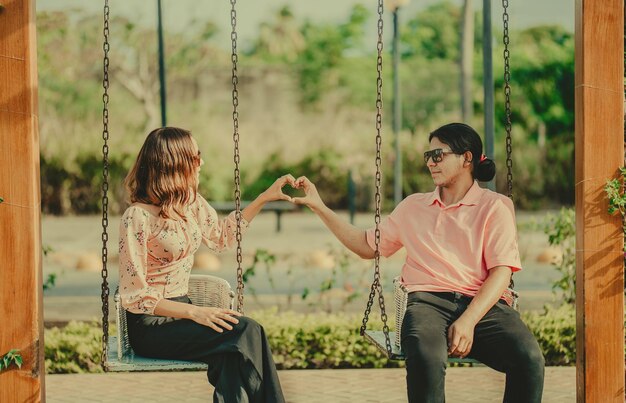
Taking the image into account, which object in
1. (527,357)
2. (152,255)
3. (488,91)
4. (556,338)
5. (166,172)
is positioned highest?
(488,91)

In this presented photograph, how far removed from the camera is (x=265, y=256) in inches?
351

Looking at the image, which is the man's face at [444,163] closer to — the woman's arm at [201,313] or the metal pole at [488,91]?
the woman's arm at [201,313]

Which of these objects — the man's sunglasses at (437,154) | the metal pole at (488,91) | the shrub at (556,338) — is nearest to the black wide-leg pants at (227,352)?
the man's sunglasses at (437,154)

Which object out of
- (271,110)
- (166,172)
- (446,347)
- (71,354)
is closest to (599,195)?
(446,347)

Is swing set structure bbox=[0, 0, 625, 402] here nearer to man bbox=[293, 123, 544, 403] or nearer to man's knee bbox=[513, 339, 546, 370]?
man bbox=[293, 123, 544, 403]

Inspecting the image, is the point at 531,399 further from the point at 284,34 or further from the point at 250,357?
the point at 284,34

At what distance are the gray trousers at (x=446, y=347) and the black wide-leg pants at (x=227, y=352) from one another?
0.61 meters

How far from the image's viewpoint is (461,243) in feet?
16.2

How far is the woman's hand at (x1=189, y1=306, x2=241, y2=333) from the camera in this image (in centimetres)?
461

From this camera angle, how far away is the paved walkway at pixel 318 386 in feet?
20.7

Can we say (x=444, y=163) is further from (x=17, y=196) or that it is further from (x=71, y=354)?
(x=71, y=354)

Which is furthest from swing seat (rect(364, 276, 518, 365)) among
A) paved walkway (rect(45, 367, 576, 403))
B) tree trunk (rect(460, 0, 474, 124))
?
tree trunk (rect(460, 0, 474, 124))

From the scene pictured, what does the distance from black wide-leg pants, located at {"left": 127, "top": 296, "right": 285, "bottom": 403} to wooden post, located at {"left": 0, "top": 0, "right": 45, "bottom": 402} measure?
56 cm

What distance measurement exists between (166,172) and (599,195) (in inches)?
78.1
